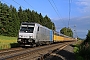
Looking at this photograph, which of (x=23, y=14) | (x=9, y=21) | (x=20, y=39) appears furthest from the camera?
(x=23, y=14)

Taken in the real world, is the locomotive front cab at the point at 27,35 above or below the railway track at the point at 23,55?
above

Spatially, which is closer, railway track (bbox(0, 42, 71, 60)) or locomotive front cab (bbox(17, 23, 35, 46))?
railway track (bbox(0, 42, 71, 60))

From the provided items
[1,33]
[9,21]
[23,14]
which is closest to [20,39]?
[1,33]

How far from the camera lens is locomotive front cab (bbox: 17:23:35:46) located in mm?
29078

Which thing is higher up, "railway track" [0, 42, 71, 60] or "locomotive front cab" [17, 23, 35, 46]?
"locomotive front cab" [17, 23, 35, 46]

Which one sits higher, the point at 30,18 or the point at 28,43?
the point at 30,18

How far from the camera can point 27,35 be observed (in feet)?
96.2

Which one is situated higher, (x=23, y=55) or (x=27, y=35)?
→ (x=27, y=35)

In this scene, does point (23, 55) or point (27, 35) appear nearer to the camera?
point (23, 55)

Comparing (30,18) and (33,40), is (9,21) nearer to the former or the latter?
(30,18)

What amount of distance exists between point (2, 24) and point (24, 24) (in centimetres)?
7144

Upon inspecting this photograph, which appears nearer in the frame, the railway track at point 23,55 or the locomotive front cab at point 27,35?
the railway track at point 23,55

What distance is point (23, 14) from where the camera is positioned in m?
127

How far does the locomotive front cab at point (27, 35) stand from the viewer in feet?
95.4
